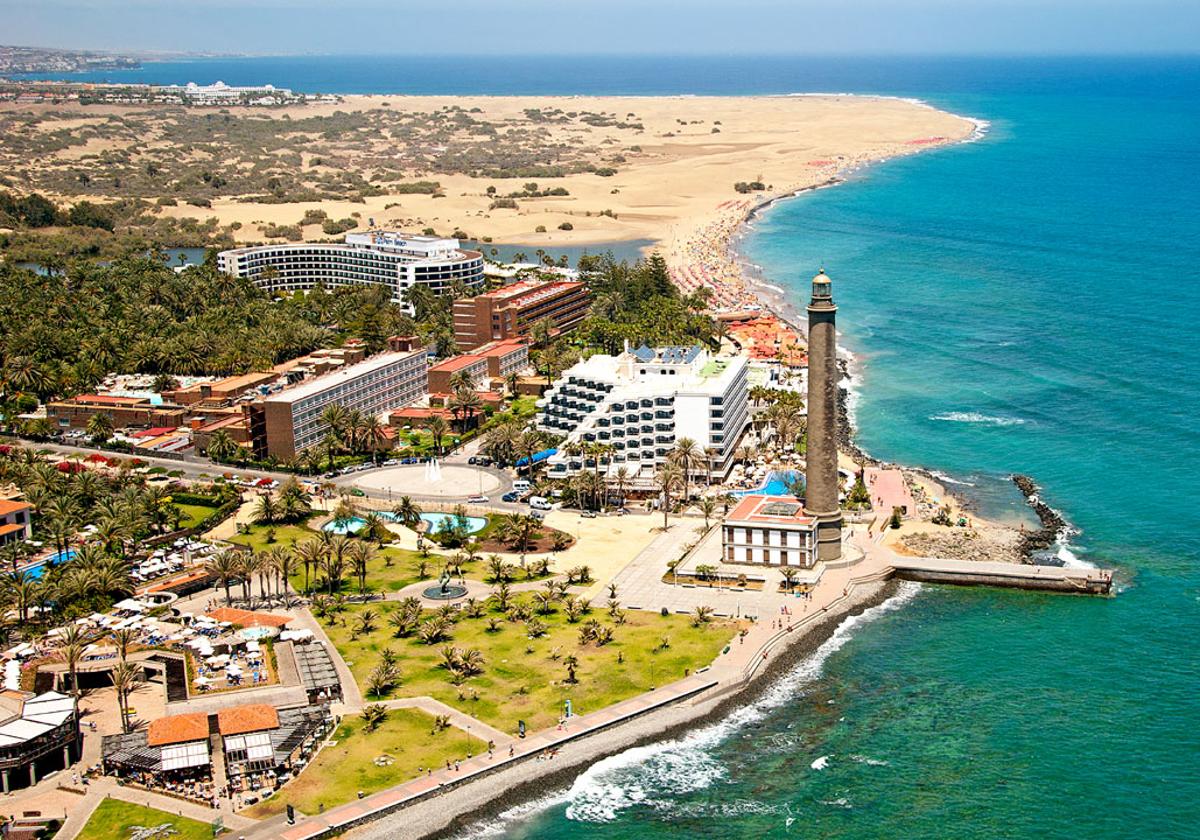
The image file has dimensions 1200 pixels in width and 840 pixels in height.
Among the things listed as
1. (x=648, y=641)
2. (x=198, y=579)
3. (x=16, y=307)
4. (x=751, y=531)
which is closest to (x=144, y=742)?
(x=198, y=579)

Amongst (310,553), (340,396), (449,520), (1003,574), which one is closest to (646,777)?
(310,553)

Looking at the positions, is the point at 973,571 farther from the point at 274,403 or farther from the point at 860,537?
the point at 274,403

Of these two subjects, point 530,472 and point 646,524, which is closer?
point 646,524

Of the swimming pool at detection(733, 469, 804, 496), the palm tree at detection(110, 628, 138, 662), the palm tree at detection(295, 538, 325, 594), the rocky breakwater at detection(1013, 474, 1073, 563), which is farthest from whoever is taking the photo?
the swimming pool at detection(733, 469, 804, 496)

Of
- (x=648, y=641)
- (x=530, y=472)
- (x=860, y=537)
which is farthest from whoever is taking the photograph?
(x=530, y=472)

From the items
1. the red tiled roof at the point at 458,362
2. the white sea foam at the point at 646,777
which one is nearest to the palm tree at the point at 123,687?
the white sea foam at the point at 646,777

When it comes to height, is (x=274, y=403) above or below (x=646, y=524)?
above

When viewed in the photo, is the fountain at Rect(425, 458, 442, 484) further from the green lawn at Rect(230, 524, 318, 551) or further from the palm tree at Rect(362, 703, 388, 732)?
the palm tree at Rect(362, 703, 388, 732)

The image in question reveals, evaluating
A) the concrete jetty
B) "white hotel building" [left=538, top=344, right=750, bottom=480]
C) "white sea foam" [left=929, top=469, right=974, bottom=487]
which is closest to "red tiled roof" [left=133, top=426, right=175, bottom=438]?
"white hotel building" [left=538, top=344, right=750, bottom=480]
